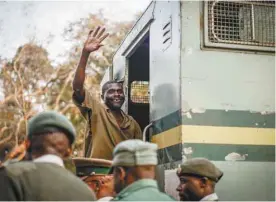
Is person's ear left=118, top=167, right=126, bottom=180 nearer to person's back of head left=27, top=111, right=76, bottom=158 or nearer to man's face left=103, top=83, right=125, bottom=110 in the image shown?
person's back of head left=27, top=111, right=76, bottom=158

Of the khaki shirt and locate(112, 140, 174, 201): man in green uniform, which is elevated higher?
the khaki shirt

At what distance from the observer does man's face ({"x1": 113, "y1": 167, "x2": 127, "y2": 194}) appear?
7.18ft

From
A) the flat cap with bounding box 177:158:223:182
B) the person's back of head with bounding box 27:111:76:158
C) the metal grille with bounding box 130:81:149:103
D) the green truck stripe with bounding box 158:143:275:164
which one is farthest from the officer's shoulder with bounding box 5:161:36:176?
the metal grille with bounding box 130:81:149:103

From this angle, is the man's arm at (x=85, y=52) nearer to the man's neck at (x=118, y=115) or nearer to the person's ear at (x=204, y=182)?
the man's neck at (x=118, y=115)

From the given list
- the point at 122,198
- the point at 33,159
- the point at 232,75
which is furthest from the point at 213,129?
the point at 33,159

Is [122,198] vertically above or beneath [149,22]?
beneath

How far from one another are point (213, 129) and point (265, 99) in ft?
1.66

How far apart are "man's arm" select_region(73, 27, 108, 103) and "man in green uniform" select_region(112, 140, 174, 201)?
5.85 feet

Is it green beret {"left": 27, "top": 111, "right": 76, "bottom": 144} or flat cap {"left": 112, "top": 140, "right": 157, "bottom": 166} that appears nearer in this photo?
green beret {"left": 27, "top": 111, "right": 76, "bottom": 144}

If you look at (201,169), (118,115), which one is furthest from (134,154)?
(118,115)

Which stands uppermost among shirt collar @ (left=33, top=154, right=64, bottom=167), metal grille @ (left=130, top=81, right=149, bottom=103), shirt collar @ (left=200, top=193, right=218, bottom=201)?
metal grille @ (left=130, top=81, right=149, bottom=103)

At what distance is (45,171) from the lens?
1880 mm

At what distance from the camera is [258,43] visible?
3479mm

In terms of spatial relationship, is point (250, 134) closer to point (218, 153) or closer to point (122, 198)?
point (218, 153)
